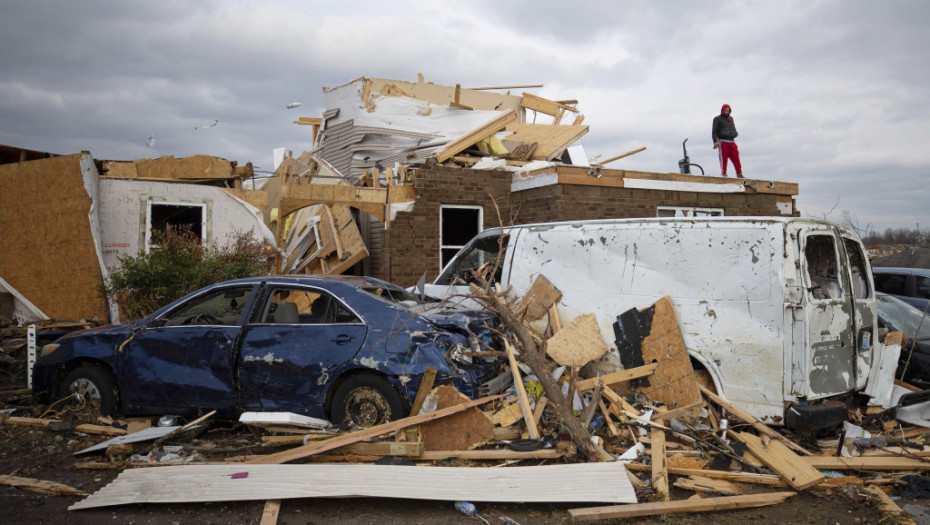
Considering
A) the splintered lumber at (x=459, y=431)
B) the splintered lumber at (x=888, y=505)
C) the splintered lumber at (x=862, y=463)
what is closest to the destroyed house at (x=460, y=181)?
the splintered lumber at (x=459, y=431)

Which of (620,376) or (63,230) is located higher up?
(63,230)

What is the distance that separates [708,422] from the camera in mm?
5652

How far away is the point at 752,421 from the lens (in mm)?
5395

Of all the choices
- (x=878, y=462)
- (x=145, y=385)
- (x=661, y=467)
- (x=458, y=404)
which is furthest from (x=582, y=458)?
(x=145, y=385)

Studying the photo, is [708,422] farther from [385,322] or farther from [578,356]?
[385,322]

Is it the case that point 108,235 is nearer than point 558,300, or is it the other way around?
point 558,300

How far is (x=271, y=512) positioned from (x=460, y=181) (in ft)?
27.0

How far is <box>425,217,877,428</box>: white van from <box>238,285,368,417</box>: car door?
2578 mm

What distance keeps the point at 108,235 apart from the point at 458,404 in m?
8.26

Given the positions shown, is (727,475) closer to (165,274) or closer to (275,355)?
(275,355)

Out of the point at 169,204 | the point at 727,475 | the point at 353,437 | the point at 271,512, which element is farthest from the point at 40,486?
the point at 169,204

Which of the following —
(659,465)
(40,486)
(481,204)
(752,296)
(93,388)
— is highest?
(481,204)

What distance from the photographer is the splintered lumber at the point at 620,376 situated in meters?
6.02

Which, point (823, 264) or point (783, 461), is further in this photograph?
point (823, 264)
